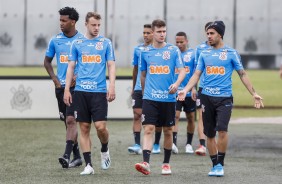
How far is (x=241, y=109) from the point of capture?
114 ft

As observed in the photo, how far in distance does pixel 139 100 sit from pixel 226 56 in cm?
402

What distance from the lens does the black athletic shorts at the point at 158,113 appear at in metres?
12.8

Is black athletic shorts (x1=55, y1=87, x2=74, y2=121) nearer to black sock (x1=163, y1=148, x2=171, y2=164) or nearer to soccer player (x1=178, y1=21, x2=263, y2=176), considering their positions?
black sock (x1=163, y1=148, x2=171, y2=164)

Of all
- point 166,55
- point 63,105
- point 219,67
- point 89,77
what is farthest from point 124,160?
point 219,67

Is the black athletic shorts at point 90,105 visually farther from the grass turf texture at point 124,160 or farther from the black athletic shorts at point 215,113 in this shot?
the black athletic shorts at point 215,113

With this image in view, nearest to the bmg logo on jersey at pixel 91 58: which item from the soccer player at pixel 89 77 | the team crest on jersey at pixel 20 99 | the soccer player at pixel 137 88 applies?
Answer: the soccer player at pixel 89 77

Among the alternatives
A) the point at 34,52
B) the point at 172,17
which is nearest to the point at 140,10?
the point at 172,17

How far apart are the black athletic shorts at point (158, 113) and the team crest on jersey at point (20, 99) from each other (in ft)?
41.0

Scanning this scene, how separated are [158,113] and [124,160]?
2180mm

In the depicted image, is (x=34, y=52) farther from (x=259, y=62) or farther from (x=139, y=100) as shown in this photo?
(x=139, y=100)

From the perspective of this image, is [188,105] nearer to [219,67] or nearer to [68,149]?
[68,149]

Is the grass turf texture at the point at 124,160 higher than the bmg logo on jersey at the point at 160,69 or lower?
lower

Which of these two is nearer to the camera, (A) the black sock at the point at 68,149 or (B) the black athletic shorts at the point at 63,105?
(A) the black sock at the point at 68,149

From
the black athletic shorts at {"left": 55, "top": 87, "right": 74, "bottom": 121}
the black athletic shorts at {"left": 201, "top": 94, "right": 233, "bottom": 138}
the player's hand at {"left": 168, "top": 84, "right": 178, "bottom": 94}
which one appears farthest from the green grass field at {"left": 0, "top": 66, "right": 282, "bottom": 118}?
the player's hand at {"left": 168, "top": 84, "right": 178, "bottom": 94}
